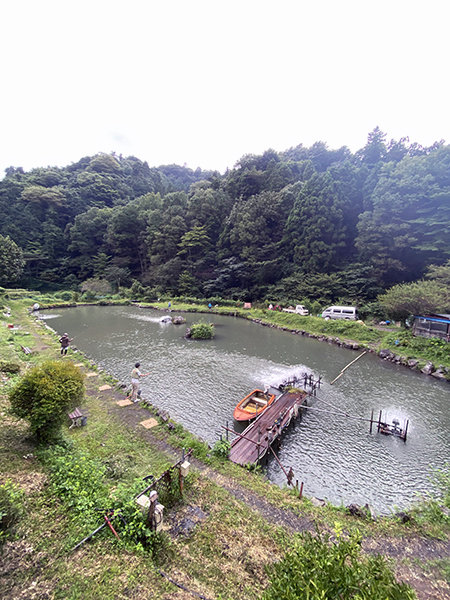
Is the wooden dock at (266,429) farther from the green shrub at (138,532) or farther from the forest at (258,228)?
the forest at (258,228)

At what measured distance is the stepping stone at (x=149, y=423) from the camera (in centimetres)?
764

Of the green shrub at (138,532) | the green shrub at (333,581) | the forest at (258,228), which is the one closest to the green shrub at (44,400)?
the green shrub at (138,532)

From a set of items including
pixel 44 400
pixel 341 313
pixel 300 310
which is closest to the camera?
pixel 44 400

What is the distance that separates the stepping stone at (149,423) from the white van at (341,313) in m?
18.9

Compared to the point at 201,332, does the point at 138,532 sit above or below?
above

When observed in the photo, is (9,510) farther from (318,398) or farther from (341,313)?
(341,313)

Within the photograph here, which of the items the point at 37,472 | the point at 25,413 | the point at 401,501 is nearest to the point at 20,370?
the point at 25,413

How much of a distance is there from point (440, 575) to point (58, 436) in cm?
→ 727

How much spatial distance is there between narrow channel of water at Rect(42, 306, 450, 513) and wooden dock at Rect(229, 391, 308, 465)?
42 cm

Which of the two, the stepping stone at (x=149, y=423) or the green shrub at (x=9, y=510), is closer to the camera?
the green shrub at (x=9, y=510)

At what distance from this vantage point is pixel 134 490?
4.56 meters

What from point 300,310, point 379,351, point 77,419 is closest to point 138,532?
point 77,419

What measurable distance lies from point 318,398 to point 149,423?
670cm

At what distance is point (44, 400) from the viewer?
549 centimetres
